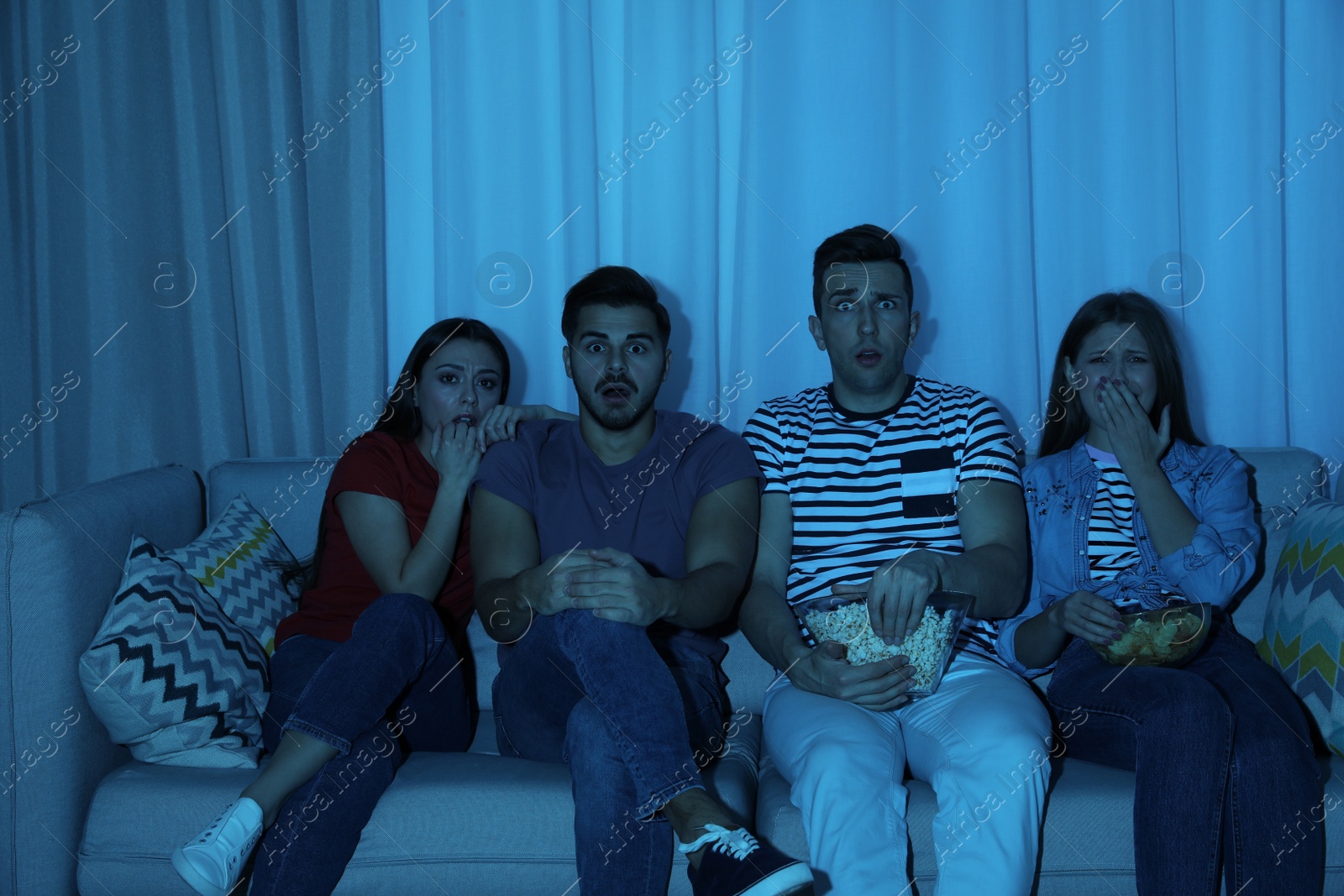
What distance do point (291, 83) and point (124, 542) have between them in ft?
4.22

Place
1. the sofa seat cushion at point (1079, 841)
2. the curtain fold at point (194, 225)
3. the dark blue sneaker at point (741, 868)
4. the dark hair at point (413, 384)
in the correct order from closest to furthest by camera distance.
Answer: the dark blue sneaker at point (741, 868) < the sofa seat cushion at point (1079, 841) < the dark hair at point (413, 384) < the curtain fold at point (194, 225)

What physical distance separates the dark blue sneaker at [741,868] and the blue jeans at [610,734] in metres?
0.08

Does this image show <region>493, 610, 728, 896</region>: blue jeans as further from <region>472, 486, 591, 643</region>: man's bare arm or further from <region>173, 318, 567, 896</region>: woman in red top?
<region>173, 318, 567, 896</region>: woman in red top

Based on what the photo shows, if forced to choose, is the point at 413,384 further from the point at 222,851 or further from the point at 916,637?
the point at 916,637

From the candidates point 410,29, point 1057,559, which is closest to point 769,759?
point 1057,559

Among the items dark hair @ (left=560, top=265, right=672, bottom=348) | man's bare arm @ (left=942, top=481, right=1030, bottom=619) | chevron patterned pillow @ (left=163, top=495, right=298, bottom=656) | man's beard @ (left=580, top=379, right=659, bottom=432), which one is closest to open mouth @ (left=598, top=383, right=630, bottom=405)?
man's beard @ (left=580, top=379, right=659, bottom=432)

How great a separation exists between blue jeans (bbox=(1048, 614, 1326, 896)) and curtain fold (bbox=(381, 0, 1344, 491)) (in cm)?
100

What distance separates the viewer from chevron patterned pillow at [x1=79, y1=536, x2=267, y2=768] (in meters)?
1.55

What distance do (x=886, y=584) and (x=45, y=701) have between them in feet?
4.53

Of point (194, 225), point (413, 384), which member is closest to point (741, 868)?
point (413, 384)

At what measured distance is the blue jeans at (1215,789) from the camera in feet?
4.38

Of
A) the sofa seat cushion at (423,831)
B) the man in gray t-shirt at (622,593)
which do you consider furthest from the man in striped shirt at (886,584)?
the sofa seat cushion at (423,831)

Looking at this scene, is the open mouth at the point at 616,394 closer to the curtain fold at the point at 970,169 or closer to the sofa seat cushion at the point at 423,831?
the curtain fold at the point at 970,169

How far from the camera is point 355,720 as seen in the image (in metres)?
1.48
